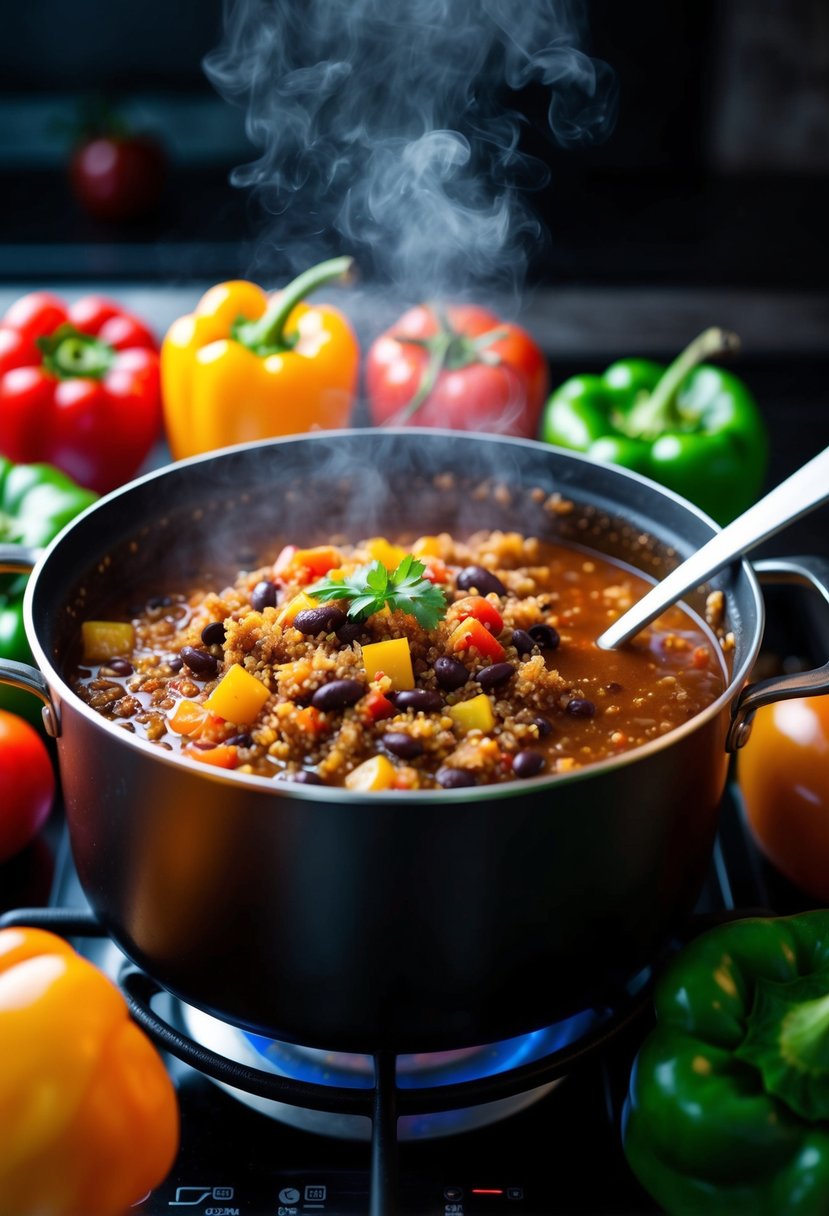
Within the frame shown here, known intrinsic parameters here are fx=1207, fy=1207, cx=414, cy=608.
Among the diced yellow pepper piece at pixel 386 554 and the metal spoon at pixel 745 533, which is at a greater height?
the metal spoon at pixel 745 533

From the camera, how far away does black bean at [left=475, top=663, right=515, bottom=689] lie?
1819mm

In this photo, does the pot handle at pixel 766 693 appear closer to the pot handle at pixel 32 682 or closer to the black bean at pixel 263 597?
the black bean at pixel 263 597

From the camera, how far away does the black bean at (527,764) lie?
168 centimetres

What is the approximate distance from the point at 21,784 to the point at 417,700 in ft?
2.63

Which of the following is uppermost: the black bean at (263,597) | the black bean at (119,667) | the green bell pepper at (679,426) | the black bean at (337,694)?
the black bean at (337,694)

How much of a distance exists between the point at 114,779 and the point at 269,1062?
56 centimetres

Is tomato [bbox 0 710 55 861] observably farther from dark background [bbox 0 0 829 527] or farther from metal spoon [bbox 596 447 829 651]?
dark background [bbox 0 0 829 527]

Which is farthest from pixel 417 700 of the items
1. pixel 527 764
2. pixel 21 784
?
pixel 21 784

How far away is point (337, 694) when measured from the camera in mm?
1726

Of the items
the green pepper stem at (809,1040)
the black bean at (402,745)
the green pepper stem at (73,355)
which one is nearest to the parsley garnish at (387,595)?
the black bean at (402,745)

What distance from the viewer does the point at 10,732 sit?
2.15 m

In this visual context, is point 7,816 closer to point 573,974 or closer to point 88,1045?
point 88,1045

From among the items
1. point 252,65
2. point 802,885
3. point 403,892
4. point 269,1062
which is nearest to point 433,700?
point 403,892

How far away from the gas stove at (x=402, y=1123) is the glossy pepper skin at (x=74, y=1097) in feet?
0.31
